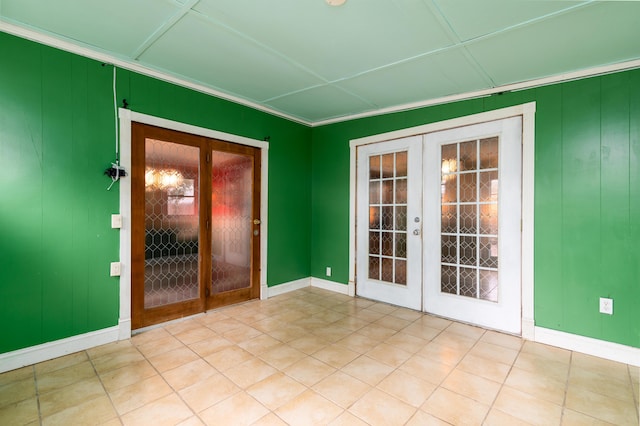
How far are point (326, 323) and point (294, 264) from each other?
1407mm

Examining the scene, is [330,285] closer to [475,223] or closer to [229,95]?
[475,223]

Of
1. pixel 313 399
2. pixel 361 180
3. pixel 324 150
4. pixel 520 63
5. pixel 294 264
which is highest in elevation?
pixel 520 63

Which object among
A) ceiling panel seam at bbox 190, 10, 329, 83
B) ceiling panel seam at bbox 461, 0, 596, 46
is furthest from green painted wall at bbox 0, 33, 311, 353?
ceiling panel seam at bbox 461, 0, 596, 46

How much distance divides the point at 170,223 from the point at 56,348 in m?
1.38

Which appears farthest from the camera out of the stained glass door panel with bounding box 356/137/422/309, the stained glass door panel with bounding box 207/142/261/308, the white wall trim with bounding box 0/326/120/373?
the stained glass door panel with bounding box 356/137/422/309

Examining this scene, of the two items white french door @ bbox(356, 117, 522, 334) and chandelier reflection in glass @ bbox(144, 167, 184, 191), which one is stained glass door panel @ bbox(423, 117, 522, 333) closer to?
white french door @ bbox(356, 117, 522, 334)

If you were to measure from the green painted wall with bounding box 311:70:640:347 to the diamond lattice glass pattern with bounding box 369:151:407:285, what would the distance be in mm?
1337

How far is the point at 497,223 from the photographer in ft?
10.4

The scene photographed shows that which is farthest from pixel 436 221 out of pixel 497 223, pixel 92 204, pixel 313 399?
pixel 92 204

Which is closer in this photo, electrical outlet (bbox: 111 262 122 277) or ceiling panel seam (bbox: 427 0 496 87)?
ceiling panel seam (bbox: 427 0 496 87)

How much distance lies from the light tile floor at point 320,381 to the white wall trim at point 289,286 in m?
1.08

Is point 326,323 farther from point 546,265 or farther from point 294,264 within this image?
point 546,265

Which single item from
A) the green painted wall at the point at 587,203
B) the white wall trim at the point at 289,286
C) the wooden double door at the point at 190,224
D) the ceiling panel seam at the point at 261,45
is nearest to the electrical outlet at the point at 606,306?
the green painted wall at the point at 587,203

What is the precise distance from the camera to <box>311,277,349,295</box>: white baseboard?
4.38 m
